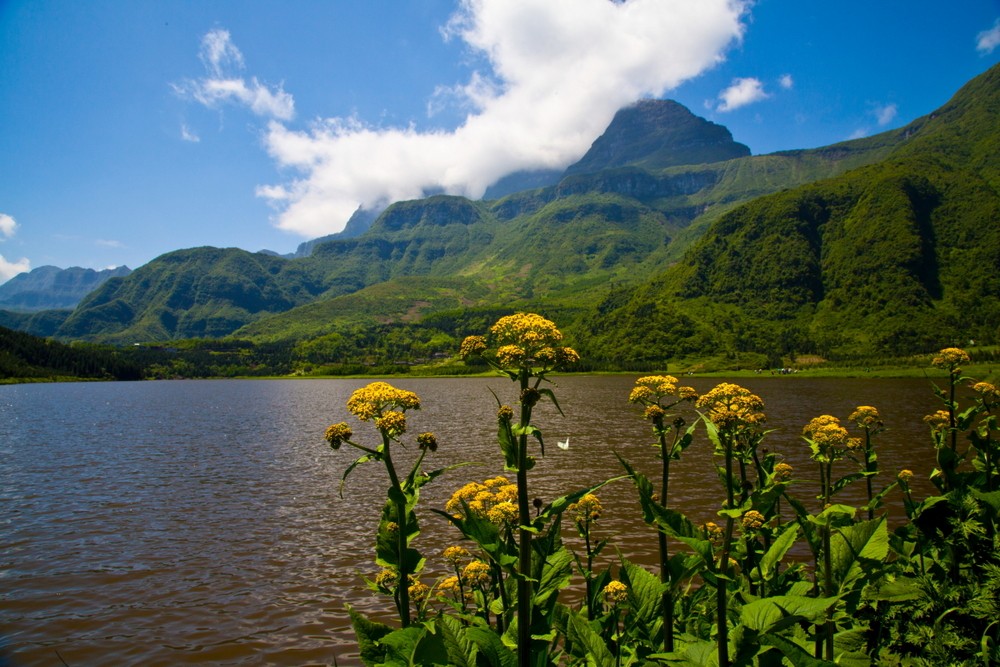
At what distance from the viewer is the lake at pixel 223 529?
1510 cm

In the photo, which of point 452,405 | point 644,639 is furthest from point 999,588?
point 452,405

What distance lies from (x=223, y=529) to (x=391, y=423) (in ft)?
83.4

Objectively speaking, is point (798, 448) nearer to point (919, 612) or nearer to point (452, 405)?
point (919, 612)

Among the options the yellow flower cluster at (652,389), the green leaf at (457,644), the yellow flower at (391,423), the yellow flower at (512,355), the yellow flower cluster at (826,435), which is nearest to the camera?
the green leaf at (457,644)

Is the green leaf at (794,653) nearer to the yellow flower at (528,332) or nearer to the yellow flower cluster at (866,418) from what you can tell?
the yellow flower at (528,332)

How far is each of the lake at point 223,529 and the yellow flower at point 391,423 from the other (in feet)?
28.5

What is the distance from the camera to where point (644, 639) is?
6.17 m

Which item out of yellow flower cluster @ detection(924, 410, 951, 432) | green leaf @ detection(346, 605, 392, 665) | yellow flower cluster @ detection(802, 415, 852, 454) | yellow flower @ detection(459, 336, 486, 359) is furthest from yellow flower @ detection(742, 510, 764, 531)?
yellow flower cluster @ detection(924, 410, 951, 432)

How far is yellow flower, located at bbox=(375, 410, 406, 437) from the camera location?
17.8 feet

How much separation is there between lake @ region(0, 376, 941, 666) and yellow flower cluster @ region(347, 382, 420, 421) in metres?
8.27

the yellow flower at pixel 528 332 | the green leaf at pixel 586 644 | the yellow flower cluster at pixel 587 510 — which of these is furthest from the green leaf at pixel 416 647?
the yellow flower cluster at pixel 587 510

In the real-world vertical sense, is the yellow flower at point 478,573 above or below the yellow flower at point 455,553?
below

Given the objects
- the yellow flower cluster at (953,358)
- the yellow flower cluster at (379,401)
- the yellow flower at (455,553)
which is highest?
the yellow flower cluster at (953,358)

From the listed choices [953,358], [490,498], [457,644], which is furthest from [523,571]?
[953,358]
